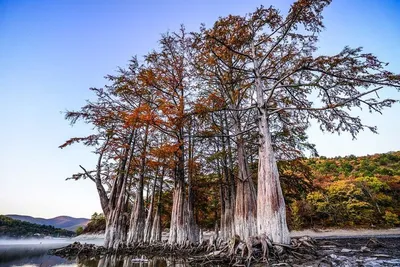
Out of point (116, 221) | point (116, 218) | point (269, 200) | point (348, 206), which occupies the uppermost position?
point (348, 206)

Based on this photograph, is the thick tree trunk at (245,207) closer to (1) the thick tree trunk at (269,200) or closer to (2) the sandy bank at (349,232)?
(1) the thick tree trunk at (269,200)

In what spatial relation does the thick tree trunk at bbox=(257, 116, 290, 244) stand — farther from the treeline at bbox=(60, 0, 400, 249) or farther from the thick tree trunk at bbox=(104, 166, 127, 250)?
the thick tree trunk at bbox=(104, 166, 127, 250)

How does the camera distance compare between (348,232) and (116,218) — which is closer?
(116,218)

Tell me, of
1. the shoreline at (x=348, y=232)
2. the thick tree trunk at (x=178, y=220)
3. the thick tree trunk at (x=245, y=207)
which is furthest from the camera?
the shoreline at (x=348, y=232)

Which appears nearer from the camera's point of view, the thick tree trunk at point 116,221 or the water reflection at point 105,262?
the water reflection at point 105,262

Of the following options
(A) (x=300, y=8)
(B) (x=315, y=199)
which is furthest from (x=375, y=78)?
(B) (x=315, y=199)

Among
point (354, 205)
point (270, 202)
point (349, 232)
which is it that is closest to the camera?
point (270, 202)

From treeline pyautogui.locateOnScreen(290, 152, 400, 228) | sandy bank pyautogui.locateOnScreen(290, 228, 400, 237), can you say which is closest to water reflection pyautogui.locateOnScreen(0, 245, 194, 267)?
treeline pyautogui.locateOnScreen(290, 152, 400, 228)

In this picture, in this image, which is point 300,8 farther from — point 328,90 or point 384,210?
point 384,210

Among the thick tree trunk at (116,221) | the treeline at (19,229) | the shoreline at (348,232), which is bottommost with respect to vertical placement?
the treeline at (19,229)

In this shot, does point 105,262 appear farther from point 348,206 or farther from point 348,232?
point 348,206

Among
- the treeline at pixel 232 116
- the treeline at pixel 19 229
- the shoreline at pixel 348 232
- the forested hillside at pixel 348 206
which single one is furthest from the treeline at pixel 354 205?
the treeline at pixel 19 229

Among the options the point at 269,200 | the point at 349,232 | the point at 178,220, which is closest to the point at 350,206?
the point at 349,232

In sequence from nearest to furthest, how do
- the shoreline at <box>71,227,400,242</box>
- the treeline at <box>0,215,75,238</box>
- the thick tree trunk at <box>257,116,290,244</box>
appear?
the thick tree trunk at <box>257,116,290,244</box>, the shoreline at <box>71,227,400,242</box>, the treeline at <box>0,215,75,238</box>
